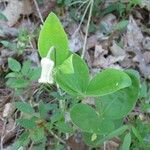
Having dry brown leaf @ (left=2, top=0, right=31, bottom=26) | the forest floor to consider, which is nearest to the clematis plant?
the forest floor

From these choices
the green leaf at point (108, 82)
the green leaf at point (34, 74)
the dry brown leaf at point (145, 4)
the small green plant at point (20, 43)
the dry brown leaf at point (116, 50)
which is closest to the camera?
the green leaf at point (108, 82)

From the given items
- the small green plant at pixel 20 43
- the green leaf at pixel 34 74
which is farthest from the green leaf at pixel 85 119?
the small green plant at pixel 20 43

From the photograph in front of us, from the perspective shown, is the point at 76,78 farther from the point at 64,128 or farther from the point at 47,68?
the point at 64,128

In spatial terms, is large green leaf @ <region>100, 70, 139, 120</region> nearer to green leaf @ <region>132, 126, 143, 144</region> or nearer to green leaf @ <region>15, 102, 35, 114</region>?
green leaf @ <region>132, 126, 143, 144</region>

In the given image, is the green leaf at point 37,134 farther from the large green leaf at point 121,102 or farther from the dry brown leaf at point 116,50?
the dry brown leaf at point 116,50

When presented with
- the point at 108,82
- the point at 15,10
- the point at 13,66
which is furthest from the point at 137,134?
the point at 15,10

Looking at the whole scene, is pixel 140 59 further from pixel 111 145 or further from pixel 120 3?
pixel 111 145
